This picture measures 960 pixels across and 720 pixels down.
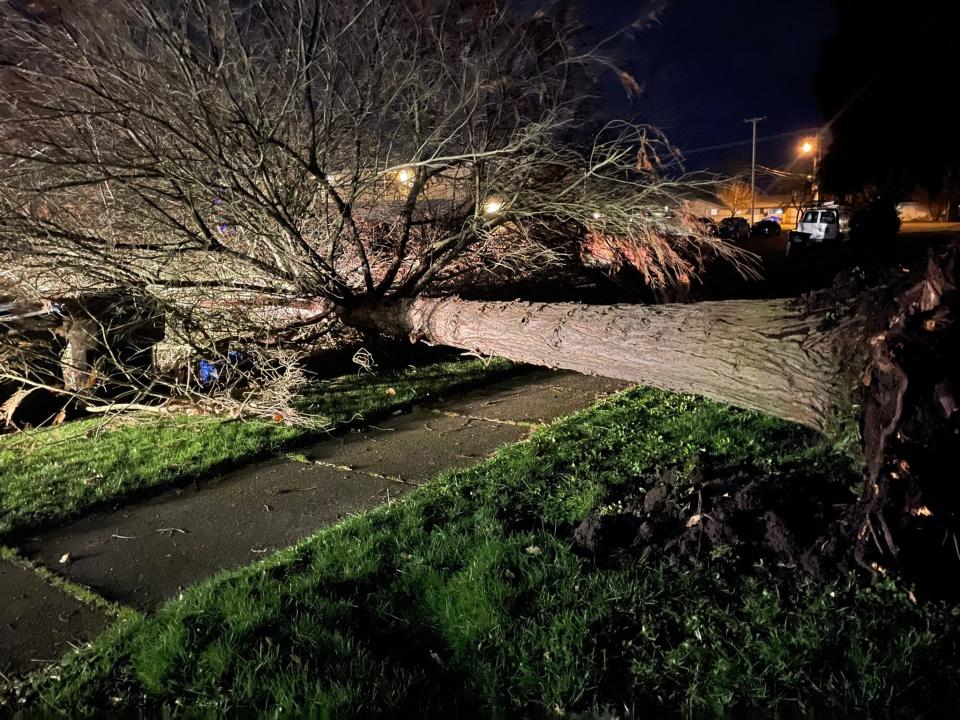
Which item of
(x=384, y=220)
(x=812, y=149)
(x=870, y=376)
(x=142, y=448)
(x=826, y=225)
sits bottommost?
(x=142, y=448)

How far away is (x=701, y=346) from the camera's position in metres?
3.92

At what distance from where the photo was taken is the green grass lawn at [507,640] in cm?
246

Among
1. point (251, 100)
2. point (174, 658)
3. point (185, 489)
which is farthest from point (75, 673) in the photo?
point (251, 100)

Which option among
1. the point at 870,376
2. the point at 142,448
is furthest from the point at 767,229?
the point at 870,376

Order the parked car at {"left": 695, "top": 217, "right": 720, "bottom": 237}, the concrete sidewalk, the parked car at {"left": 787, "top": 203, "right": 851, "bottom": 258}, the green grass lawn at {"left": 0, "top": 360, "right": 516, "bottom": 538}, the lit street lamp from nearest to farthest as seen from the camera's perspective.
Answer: the concrete sidewalk → the green grass lawn at {"left": 0, "top": 360, "right": 516, "bottom": 538} → the parked car at {"left": 695, "top": 217, "right": 720, "bottom": 237} → the lit street lamp → the parked car at {"left": 787, "top": 203, "right": 851, "bottom": 258}

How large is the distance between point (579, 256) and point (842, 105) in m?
22.6

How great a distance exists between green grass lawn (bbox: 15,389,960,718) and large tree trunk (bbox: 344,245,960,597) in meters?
0.26

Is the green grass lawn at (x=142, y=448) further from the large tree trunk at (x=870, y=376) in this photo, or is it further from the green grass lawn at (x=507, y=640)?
the large tree trunk at (x=870, y=376)

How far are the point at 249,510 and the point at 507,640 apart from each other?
253 centimetres

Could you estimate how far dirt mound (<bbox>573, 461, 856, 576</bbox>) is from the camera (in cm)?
316

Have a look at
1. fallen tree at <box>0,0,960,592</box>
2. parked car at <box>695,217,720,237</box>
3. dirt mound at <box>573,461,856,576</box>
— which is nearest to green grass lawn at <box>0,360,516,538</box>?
fallen tree at <box>0,0,960,592</box>

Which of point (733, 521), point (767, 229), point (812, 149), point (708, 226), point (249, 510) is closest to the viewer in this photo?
point (733, 521)

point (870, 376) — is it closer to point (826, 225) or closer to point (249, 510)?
point (249, 510)

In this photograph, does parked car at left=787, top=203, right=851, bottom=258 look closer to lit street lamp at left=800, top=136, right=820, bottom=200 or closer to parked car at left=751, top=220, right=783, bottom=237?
lit street lamp at left=800, top=136, right=820, bottom=200
